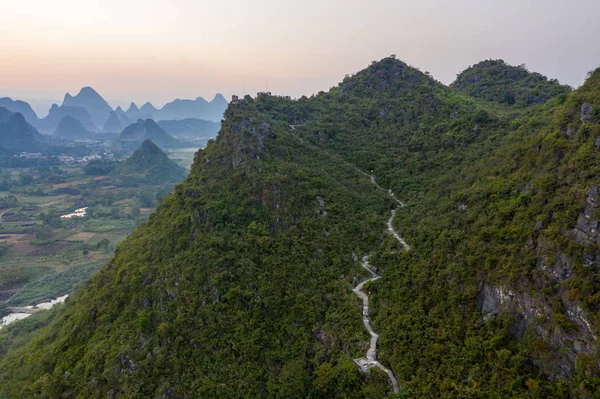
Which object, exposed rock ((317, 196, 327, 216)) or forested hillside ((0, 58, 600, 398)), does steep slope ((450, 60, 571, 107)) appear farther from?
exposed rock ((317, 196, 327, 216))

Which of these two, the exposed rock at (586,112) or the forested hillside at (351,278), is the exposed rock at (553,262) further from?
the exposed rock at (586,112)

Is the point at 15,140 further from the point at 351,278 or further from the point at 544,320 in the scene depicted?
the point at 544,320

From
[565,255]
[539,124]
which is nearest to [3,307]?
[565,255]

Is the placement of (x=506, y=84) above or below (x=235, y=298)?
above

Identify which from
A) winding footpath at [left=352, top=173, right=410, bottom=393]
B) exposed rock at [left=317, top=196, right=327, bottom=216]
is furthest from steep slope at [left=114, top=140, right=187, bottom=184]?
winding footpath at [left=352, top=173, right=410, bottom=393]

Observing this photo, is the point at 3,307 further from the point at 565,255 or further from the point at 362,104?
the point at 565,255

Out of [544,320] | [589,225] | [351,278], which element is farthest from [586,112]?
[351,278]

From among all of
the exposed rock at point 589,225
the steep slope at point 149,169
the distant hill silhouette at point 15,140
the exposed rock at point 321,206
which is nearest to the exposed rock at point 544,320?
the exposed rock at point 589,225
